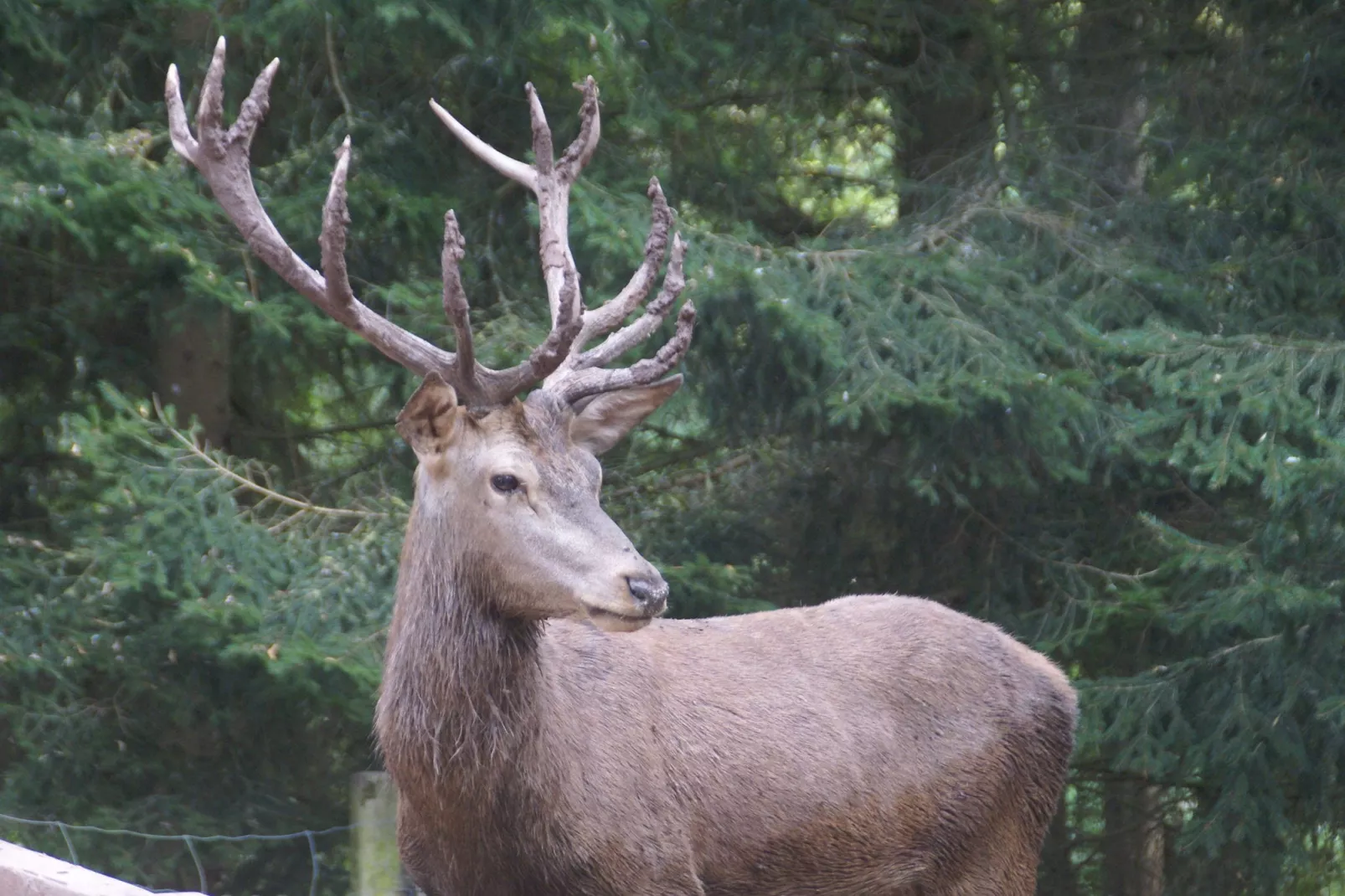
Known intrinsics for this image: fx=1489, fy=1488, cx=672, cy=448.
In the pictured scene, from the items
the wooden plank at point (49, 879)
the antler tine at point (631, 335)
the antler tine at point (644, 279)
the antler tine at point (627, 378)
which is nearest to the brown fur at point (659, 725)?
the antler tine at point (627, 378)

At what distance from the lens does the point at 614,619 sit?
3627mm

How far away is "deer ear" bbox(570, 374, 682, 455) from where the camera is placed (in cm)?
421

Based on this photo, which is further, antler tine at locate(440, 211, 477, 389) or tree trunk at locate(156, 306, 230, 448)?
tree trunk at locate(156, 306, 230, 448)

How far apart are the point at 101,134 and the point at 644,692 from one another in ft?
14.4

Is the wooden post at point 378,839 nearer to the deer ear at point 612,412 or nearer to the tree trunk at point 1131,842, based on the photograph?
the deer ear at point 612,412

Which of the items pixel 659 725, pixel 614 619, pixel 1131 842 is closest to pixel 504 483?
pixel 614 619

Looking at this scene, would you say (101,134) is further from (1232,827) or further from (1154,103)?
(1232,827)

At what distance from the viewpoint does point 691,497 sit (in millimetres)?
8141

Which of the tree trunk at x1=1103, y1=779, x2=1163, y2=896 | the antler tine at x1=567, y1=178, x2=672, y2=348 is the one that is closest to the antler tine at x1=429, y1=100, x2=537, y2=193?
the antler tine at x1=567, y1=178, x2=672, y2=348

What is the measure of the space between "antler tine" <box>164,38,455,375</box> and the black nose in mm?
832

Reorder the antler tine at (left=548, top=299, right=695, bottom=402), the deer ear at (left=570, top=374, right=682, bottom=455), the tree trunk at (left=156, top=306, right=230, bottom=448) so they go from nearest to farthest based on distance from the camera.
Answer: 1. the antler tine at (left=548, top=299, right=695, bottom=402)
2. the deer ear at (left=570, top=374, right=682, bottom=455)
3. the tree trunk at (left=156, top=306, right=230, bottom=448)

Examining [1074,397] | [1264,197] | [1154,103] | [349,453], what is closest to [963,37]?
[1154,103]

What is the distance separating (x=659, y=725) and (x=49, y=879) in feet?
5.56

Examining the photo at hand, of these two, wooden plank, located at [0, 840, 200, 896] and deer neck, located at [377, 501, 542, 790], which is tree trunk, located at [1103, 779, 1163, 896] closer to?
deer neck, located at [377, 501, 542, 790]
